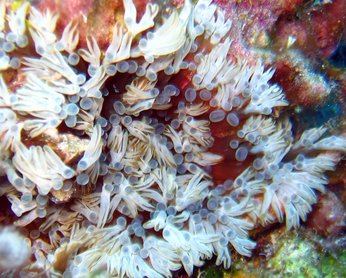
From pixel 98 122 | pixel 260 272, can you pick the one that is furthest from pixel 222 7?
pixel 260 272

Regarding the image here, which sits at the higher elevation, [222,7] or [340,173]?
[222,7]

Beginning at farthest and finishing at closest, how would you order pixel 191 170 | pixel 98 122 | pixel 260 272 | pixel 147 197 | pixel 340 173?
pixel 340 173 < pixel 260 272 < pixel 191 170 < pixel 147 197 < pixel 98 122

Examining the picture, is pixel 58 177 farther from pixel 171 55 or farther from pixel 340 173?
pixel 340 173

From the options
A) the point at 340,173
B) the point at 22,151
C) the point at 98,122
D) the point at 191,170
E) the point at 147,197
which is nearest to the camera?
the point at 22,151

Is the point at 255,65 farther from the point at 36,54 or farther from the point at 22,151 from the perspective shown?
the point at 22,151

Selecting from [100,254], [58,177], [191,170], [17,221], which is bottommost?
[100,254]

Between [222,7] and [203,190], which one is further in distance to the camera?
[203,190]
